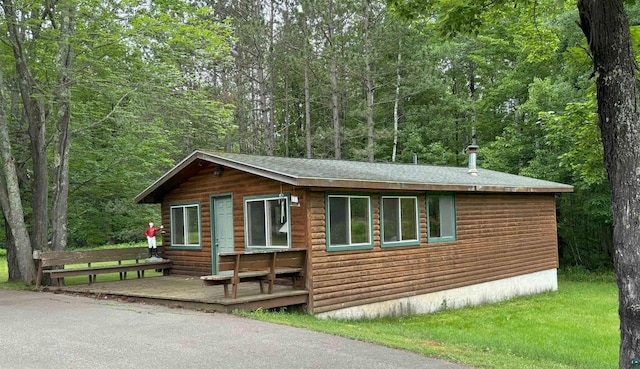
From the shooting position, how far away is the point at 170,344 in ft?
22.9

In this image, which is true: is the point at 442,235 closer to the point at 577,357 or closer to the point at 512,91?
the point at 577,357

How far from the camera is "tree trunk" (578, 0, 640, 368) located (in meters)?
5.45

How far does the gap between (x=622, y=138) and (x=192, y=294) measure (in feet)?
25.2

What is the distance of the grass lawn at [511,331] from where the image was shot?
7398 millimetres

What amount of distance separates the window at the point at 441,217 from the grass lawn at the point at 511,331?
1753 mm

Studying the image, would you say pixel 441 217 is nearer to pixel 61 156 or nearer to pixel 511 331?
pixel 511 331

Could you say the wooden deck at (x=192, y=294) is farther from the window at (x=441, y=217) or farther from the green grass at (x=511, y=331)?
the window at (x=441, y=217)

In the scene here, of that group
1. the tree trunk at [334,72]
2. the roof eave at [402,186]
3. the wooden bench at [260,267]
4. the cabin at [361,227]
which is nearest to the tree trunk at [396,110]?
the tree trunk at [334,72]

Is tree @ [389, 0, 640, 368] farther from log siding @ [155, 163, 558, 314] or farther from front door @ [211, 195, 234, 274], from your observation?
front door @ [211, 195, 234, 274]

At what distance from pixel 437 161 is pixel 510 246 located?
12878 millimetres

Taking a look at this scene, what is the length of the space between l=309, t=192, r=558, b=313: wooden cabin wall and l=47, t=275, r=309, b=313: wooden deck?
0.68m

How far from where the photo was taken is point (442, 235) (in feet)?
44.3

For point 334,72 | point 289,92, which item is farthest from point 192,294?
point 289,92

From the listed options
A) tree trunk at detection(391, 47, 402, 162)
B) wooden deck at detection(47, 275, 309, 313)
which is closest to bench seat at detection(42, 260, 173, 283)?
wooden deck at detection(47, 275, 309, 313)
